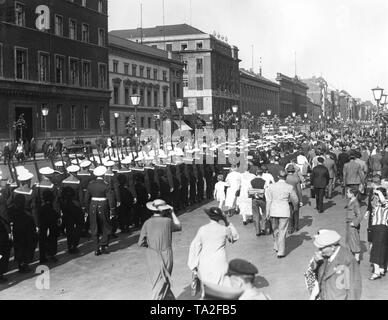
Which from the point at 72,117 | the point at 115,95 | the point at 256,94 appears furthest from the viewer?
the point at 256,94

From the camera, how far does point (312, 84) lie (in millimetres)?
188625

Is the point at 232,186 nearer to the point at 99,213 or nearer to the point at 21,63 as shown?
the point at 99,213

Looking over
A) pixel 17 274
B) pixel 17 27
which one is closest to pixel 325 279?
pixel 17 274

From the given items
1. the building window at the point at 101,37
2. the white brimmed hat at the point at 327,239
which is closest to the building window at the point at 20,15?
the building window at the point at 101,37

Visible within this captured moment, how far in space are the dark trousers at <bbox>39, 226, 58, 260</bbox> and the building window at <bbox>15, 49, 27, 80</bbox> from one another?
33096 mm

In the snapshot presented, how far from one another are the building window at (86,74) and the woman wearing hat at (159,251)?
1744 inches

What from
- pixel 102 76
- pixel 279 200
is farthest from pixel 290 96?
pixel 279 200

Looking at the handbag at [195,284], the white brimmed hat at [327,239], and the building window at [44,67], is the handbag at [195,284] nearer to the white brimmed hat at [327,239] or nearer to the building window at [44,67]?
the white brimmed hat at [327,239]

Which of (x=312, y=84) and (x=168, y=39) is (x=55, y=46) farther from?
(x=312, y=84)

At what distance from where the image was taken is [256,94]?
389 ft

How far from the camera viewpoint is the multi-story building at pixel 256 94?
11006 centimetres

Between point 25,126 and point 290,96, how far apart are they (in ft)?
375

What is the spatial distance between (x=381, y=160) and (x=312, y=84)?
17320 centimetres

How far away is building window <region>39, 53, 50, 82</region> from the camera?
44344 mm
